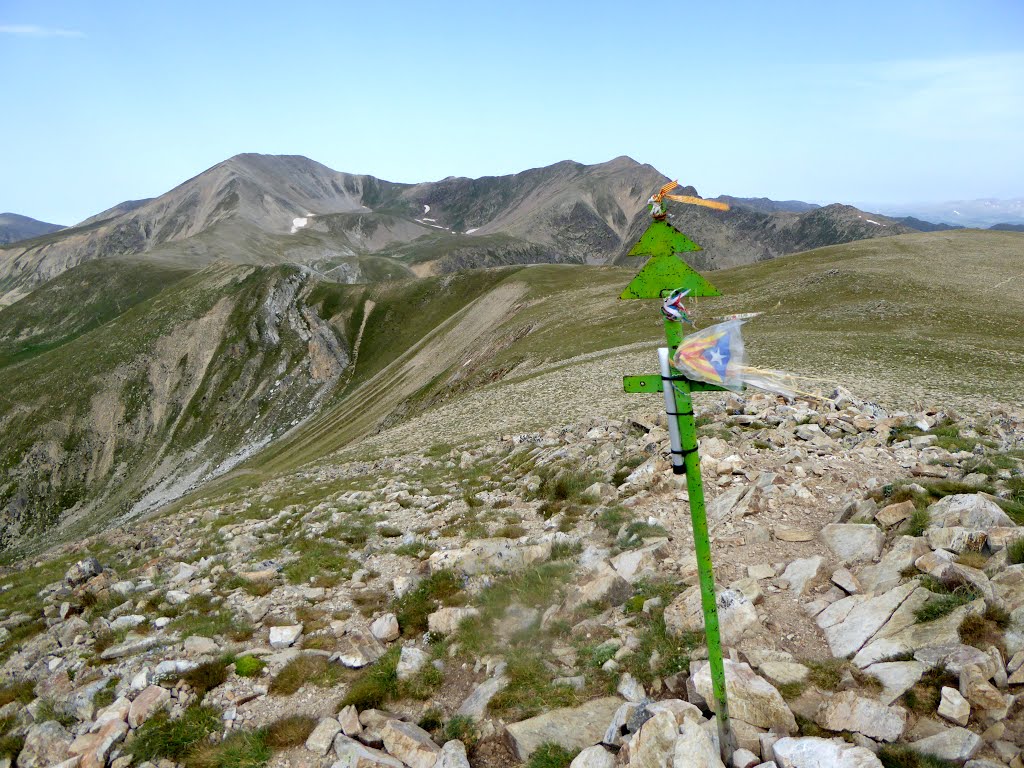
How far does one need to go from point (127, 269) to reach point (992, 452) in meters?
246

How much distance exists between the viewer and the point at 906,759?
539 centimetres

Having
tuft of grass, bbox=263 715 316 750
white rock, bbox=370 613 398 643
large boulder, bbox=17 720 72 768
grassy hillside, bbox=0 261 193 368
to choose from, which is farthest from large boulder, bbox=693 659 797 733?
grassy hillside, bbox=0 261 193 368

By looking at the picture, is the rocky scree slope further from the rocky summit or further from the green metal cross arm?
the green metal cross arm

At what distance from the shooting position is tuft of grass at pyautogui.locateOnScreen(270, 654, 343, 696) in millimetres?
9266

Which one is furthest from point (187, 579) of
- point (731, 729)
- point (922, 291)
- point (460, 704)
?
point (922, 291)

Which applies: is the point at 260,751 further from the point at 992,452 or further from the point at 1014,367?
the point at 1014,367

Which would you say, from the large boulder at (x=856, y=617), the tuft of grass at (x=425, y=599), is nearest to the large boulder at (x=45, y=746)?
the tuft of grass at (x=425, y=599)

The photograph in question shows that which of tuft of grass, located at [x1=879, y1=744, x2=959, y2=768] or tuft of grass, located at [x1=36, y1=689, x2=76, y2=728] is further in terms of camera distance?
tuft of grass, located at [x1=36, y1=689, x2=76, y2=728]

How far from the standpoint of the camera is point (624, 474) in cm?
1612

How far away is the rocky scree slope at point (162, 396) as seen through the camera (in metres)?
94.6

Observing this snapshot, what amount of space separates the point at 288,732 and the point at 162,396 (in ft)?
423

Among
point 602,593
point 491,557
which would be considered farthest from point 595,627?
point 491,557

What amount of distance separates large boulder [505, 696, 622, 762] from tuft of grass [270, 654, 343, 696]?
3.94 metres

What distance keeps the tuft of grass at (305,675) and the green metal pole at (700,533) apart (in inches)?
266
